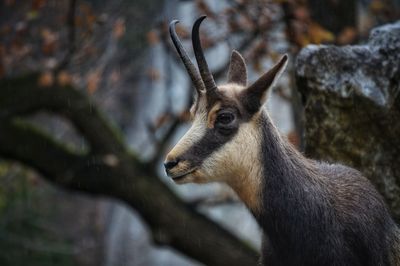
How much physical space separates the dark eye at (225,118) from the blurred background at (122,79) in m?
1.47

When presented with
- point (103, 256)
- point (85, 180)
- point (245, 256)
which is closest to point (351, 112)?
point (245, 256)

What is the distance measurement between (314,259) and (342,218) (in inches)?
12.9

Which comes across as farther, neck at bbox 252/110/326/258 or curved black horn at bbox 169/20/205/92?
curved black horn at bbox 169/20/205/92

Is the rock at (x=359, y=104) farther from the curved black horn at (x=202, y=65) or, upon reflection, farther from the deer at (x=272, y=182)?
the curved black horn at (x=202, y=65)

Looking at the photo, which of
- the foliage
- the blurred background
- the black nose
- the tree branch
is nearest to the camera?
the black nose

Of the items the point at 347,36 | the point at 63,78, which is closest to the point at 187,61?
the point at 347,36

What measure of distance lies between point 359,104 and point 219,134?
1503mm

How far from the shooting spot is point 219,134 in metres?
4.82

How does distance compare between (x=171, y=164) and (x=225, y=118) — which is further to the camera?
(x=225, y=118)

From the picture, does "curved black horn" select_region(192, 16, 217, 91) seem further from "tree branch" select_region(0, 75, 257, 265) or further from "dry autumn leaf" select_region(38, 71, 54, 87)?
"tree branch" select_region(0, 75, 257, 265)

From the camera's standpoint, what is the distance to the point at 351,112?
5.86 meters

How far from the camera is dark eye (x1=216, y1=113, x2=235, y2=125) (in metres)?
4.82

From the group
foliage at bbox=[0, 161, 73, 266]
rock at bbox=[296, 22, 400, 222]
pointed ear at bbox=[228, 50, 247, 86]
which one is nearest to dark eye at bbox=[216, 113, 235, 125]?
pointed ear at bbox=[228, 50, 247, 86]

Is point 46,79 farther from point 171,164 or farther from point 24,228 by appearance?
point 171,164
